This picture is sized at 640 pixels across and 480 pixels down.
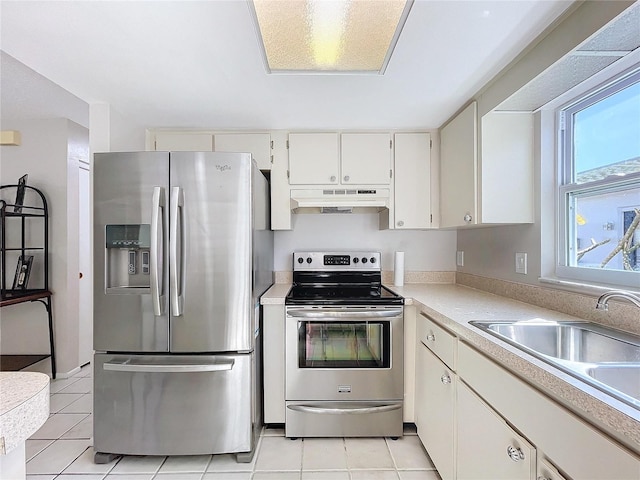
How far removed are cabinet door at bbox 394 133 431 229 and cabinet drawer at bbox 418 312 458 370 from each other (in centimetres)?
82

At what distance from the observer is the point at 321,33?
138 centimetres

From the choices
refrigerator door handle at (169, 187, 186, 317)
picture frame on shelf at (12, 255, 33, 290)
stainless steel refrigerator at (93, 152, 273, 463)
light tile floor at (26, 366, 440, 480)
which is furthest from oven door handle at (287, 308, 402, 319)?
picture frame on shelf at (12, 255, 33, 290)

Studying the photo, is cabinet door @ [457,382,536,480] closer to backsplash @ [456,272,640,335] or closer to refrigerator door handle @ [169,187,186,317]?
backsplash @ [456,272,640,335]

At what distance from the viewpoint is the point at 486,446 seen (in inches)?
48.8

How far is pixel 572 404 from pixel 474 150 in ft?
4.99

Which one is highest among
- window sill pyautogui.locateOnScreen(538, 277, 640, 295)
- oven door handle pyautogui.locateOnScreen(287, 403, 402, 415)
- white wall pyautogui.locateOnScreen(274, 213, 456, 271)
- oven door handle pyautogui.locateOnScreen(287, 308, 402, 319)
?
white wall pyautogui.locateOnScreen(274, 213, 456, 271)

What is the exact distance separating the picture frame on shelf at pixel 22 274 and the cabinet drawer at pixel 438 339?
3.31 meters

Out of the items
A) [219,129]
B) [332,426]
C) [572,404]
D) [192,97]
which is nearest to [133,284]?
[192,97]

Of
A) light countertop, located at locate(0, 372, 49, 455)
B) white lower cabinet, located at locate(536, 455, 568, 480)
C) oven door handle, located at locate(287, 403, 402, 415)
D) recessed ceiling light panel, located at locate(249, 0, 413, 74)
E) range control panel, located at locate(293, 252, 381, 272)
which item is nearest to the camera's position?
light countertop, located at locate(0, 372, 49, 455)

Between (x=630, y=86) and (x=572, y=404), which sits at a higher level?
(x=630, y=86)

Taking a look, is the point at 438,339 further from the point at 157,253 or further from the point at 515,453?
the point at 157,253

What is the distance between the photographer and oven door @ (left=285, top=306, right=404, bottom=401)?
213 cm

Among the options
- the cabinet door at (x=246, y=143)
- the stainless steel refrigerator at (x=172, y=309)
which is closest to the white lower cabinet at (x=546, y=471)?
the stainless steel refrigerator at (x=172, y=309)

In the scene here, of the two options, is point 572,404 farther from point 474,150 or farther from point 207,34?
point 207,34
